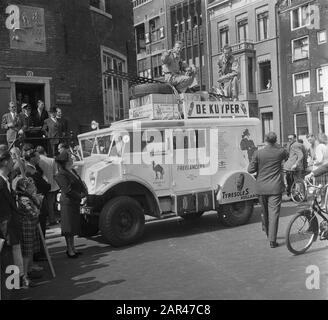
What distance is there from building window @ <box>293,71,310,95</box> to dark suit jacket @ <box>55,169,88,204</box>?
2931 centimetres


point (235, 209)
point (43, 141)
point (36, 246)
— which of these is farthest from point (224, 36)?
point (36, 246)

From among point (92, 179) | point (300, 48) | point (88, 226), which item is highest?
point (300, 48)

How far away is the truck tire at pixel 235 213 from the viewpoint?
31.2 feet

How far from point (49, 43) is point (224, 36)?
30.5m

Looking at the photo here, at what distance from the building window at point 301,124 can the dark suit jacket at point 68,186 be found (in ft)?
94.6

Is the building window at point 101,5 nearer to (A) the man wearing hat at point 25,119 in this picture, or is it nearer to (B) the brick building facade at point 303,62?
(A) the man wearing hat at point 25,119

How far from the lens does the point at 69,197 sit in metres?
7.63

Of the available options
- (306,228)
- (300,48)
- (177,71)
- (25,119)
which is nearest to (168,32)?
(300,48)

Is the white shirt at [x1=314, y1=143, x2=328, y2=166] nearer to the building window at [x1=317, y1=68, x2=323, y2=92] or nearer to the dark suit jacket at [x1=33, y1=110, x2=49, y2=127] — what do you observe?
the dark suit jacket at [x1=33, y1=110, x2=49, y2=127]

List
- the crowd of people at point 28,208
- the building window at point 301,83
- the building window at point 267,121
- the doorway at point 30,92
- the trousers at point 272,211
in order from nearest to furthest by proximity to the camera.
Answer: the crowd of people at point 28,208
the trousers at point 272,211
the doorway at point 30,92
the building window at point 301,83
the building window at point 267,121

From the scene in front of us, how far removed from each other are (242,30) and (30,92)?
29499mm

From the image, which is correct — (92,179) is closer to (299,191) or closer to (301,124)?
(299,191)

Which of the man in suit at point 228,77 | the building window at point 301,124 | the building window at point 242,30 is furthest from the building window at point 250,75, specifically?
the man in suit at point 228,77
